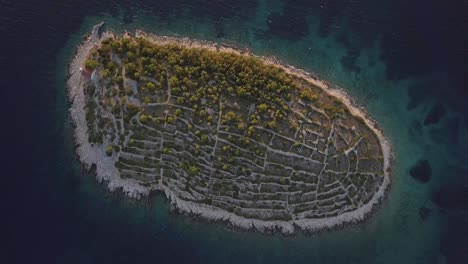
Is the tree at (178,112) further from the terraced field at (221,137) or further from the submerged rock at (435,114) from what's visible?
the submerged rock at (435,114)

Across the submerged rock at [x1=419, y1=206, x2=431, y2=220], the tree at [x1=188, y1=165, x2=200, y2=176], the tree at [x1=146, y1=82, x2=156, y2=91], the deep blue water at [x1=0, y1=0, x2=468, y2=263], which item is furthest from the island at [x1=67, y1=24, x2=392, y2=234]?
the submerged rock at [x1=419, y1=206, x2=431, y2=220]

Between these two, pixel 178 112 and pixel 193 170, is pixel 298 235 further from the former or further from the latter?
pixel 178 112

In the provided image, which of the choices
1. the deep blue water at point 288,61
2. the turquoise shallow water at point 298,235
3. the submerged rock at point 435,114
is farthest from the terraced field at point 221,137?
the submerged rock at point 435,114

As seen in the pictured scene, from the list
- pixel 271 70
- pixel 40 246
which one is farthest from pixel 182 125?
pixel 40 246

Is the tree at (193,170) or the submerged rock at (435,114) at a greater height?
the submerged rock at (435,114)

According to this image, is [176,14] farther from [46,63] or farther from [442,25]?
[442,25]

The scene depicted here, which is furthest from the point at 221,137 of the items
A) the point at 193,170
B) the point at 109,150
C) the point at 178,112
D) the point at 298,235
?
the point at 298,235

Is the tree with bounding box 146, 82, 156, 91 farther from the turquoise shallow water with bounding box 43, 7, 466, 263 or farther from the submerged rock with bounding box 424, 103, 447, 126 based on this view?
the submerged rock with bounding box 424, 103, 447, 126
